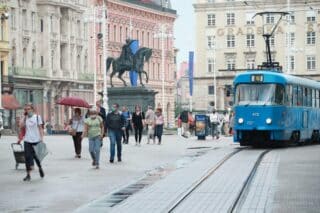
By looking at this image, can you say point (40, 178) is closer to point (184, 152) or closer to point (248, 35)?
point (184, 152)

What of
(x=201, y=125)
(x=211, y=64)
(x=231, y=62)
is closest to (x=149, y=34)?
(x=211, y=64)

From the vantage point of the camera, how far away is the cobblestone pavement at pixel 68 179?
759 inches

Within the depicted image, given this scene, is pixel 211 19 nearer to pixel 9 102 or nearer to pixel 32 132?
pixel 9 102

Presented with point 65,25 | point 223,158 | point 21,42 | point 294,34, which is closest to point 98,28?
point 65,25

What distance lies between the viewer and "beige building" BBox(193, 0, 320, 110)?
13650 centimetres

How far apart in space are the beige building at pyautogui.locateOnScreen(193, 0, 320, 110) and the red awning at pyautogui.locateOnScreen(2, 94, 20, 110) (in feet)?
189

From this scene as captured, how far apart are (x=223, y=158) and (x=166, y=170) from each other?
538 centimetres

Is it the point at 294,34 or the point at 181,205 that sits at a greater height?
the point at 294,34

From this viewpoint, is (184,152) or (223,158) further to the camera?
(184,152)

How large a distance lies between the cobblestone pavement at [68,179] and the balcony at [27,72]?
49.5 meters

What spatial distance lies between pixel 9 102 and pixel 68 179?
55.9m

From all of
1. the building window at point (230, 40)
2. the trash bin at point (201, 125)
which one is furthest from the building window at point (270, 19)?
the trash bin at point (201, 125)

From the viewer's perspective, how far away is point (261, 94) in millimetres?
39531

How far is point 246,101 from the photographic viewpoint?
3953 centimetres
